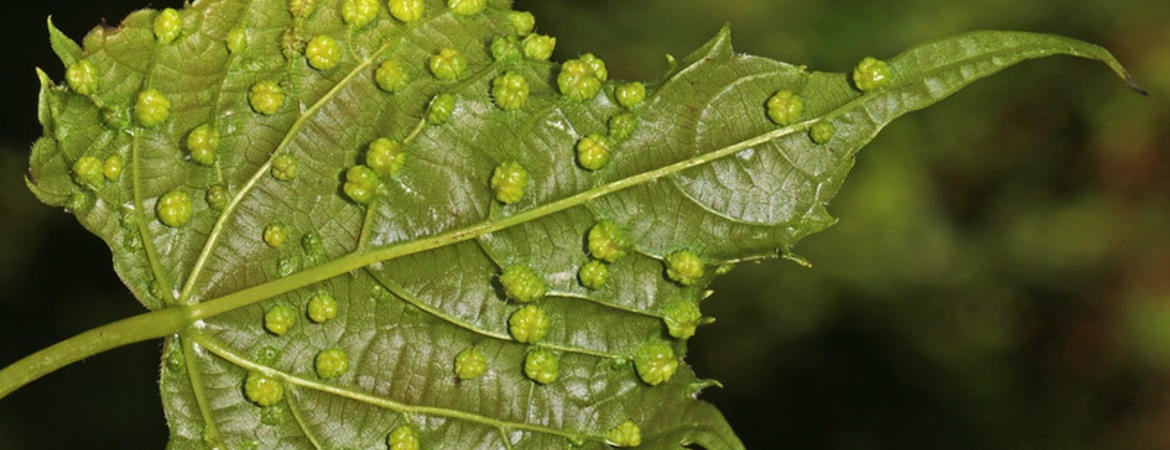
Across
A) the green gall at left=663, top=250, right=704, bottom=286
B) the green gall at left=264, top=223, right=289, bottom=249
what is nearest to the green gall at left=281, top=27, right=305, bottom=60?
the green gall at left=264, top=223, right=289, bottom=249

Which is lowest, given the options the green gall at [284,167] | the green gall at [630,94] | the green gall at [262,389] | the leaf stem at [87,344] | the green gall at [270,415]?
the green gall at [270,415]

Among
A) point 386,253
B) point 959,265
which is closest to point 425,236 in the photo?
point 386,253

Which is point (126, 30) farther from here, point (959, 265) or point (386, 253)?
point (959, 265)

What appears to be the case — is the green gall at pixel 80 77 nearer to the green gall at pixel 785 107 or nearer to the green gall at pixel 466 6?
the green gall at pixel 466 6

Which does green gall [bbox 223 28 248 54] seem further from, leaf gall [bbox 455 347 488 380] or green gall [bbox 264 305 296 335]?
leaf gall [bbox 455 347 488 380]

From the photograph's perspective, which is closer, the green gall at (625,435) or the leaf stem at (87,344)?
the leaf stem at (87,344)


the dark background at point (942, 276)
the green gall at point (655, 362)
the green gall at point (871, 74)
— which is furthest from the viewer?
the dark background at point (942, 276)

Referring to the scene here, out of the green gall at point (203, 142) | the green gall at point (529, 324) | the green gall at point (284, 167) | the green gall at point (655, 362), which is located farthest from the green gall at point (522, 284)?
the green gall at point (203, 142)
